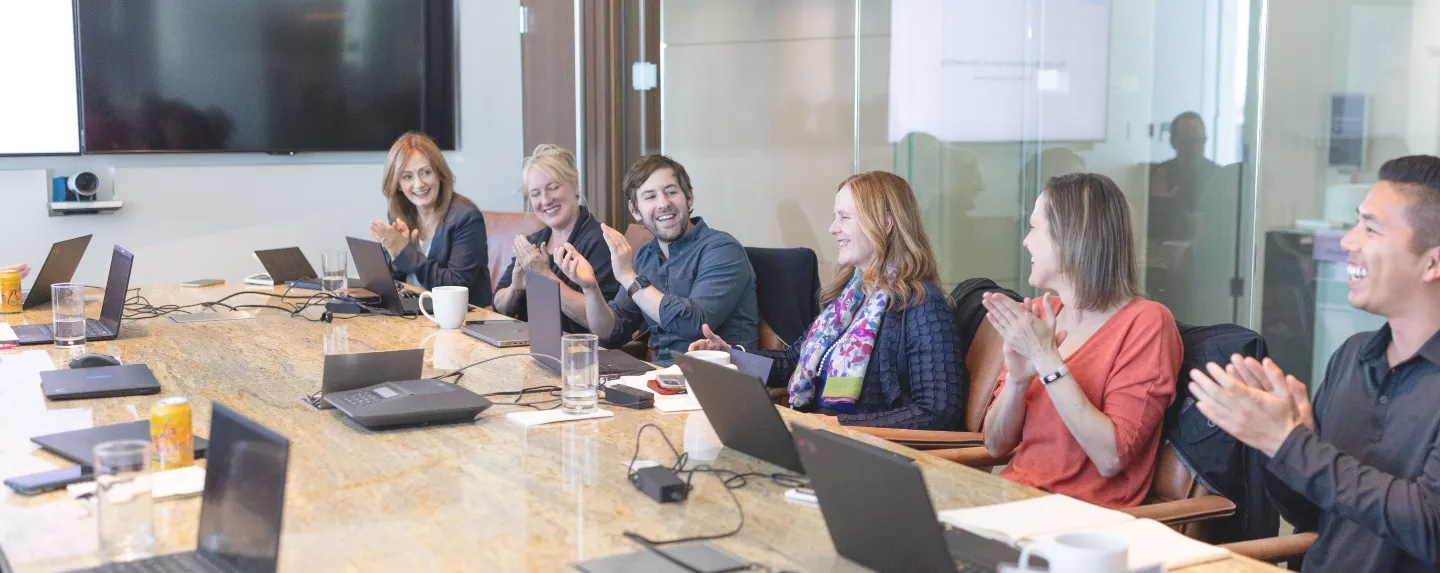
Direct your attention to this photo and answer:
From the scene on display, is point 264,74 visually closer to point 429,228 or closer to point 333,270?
point 429,228

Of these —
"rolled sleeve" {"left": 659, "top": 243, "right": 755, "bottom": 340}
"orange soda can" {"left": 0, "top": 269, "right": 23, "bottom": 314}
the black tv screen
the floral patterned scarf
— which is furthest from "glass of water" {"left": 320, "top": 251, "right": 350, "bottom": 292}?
the black tv screen

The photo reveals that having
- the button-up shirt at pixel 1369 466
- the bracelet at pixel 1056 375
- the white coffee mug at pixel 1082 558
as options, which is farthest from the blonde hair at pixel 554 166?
the white coffee mug at pixel 1082 558

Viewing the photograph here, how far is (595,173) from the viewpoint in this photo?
5891 millimetres

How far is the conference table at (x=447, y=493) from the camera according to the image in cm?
156

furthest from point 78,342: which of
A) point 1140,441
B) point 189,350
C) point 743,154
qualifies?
point 743,154

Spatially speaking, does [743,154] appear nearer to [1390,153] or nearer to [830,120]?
[830,120]

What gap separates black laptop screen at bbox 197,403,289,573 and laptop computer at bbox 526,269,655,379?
1.17 metres

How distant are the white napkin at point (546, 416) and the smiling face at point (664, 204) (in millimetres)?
1318

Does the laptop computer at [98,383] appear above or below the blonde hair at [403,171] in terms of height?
below

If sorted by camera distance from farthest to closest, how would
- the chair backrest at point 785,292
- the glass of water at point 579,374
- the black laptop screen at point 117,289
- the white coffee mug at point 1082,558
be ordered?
the chair backrest at point 785,292 → the black laptop screen at point 117,289 → the glass of water at point 579,374 → the white coffee mug at point 1082,558

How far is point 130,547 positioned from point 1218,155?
2804 millimetres

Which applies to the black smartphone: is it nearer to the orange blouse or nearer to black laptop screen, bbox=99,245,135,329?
black laptop screen, bbox=99,245,135,329

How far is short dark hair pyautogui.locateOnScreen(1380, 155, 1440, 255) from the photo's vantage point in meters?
1.81

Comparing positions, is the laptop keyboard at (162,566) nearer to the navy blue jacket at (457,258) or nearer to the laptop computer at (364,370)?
the laptop computer at (364,370)
